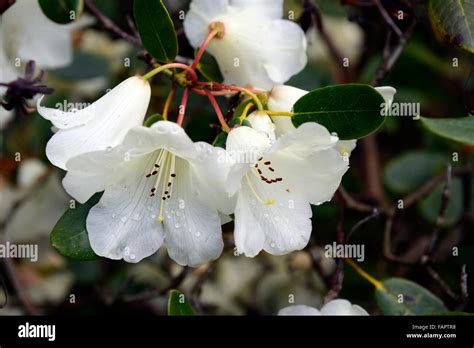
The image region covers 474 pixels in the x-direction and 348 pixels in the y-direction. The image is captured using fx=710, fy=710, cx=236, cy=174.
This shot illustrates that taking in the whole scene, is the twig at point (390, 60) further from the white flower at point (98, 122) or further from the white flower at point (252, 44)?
the white flower at point (98, 122)

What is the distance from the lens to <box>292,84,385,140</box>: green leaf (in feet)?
3.53

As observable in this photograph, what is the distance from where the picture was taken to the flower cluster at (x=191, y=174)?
3.33ft

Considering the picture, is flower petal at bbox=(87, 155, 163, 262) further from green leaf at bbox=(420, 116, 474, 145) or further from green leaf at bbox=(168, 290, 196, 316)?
Answer: green leaf at bbox=(420, 116, 474, 145)

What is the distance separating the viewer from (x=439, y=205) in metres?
1.72

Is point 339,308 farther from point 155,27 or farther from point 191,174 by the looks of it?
point 155,27

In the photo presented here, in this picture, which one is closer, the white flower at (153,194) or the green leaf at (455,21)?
the white flower at (153,194)

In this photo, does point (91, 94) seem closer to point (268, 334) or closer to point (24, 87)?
point (24, 87)

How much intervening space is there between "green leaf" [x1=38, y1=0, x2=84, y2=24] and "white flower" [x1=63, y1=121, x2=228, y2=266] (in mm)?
345

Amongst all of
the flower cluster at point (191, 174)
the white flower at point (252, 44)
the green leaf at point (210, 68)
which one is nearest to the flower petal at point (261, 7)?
the white flower at point (252, 44)

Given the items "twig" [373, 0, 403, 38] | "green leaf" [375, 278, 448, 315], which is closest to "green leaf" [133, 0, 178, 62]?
A: "twig" [373, 0, 403, 38]

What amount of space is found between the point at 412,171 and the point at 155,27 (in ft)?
3.16

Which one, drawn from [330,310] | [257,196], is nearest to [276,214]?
[257,196]

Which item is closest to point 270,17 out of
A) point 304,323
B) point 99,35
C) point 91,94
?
point 304,323

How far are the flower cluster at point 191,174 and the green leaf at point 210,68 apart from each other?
0.07m
